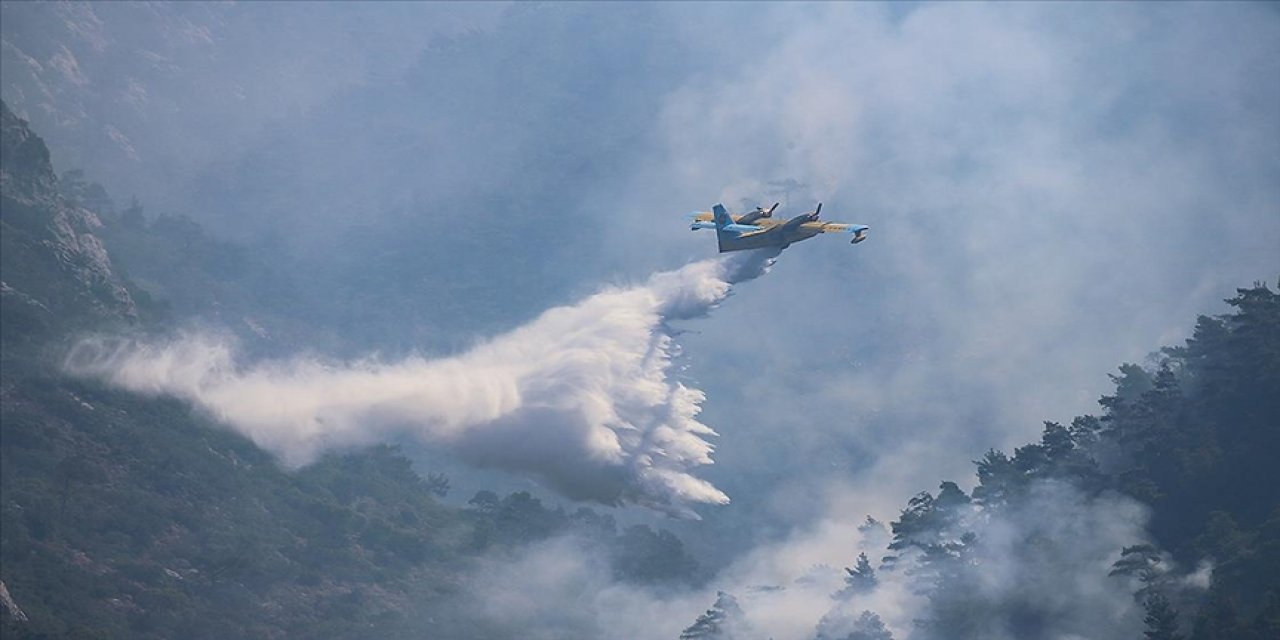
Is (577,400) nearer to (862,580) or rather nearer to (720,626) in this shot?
(720,626)

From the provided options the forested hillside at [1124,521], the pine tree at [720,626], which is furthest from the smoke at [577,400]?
the forested hillside at [1124,521]

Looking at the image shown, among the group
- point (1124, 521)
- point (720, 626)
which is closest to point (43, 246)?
point (720, 626)

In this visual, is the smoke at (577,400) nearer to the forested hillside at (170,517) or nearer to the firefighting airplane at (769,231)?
the firefighting airplane at (769,231)

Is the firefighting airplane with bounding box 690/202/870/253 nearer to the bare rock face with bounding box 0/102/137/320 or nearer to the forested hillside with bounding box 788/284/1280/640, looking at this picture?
the forested hillside with bounding box 788/284/1280/640

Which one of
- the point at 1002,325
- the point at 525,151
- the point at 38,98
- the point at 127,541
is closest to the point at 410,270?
the point at 525,151

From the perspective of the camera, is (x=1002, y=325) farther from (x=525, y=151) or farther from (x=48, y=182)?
(x=48, y=182)
